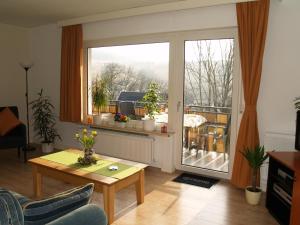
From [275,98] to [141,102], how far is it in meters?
2.02

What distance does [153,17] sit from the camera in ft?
13.7

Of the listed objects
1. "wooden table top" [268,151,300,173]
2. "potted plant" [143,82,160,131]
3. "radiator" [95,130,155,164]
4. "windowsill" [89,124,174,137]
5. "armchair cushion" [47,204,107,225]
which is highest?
"potted plant" [143,82,160,131]

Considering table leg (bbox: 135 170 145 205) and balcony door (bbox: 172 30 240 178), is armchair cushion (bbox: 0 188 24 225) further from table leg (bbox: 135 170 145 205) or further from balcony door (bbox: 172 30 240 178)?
balcony door (bbox: 172 30 240 178)

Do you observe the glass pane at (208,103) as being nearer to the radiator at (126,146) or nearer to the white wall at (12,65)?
the radiator at (126,146)

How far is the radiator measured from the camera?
14.2 ft

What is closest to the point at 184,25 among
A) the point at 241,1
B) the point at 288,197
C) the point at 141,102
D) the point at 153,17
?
the point at 153,17

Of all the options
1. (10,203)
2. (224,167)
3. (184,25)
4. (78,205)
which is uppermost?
(184,25)

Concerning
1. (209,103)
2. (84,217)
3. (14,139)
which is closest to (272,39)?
(209,103)

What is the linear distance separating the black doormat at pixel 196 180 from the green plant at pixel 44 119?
2744 millimetres

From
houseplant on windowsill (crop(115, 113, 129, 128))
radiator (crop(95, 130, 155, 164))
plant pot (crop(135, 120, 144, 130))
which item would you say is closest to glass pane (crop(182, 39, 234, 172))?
radiator (crop(95, 130, 155, 164))

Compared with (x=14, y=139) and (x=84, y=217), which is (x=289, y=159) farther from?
(x=14, y=139)

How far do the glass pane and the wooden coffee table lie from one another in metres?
1.36

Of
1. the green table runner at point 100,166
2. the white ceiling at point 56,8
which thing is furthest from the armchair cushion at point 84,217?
the white ceiling at point 56,8

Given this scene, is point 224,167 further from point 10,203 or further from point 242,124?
point 10,203
